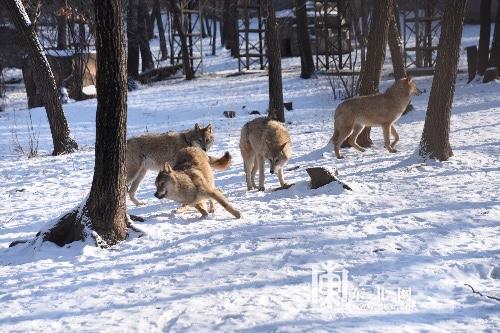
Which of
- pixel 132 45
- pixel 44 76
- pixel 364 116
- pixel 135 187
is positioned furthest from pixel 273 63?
pixel 132 45

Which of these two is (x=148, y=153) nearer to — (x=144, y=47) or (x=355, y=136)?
(x=355, y=136)

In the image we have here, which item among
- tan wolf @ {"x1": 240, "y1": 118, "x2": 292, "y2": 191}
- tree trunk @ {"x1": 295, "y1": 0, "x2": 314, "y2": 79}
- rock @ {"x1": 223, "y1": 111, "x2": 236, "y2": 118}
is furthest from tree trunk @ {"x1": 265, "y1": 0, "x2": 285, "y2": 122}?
tree trunk @ {"x1": 295, "y1": 0, "x2": 314, "y2": 79}

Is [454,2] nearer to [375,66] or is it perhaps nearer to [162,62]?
[375,66]

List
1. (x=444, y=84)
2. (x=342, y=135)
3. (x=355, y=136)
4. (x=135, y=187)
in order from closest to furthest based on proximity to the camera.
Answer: (x=135, y=187)
(x=444, y=84)
(x=342, y=135)
(x=355, y=136)

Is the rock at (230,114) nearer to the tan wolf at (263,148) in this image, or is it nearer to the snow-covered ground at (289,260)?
the snow-covered ground at (289,260)

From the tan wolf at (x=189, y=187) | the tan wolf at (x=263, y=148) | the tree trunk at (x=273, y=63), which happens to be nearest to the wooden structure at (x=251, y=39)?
the tree trunk at (x=273, y=63)

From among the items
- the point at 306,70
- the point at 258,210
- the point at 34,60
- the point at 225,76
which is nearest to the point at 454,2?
the point at 258,210

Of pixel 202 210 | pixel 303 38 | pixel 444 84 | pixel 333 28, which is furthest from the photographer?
pixel 333 28

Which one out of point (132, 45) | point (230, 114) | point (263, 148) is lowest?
point (230, 114)

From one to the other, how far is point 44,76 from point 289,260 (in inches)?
408

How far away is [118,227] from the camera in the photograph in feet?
21.9

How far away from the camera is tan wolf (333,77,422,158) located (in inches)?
483

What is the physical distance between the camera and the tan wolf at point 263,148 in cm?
911

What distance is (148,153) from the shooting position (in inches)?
364
